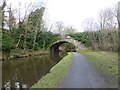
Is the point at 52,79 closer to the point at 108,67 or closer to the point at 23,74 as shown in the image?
the point at 23,74

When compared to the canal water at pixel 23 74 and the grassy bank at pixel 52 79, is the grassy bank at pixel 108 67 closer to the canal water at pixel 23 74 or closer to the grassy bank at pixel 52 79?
the grassy bank at pixel 52 79

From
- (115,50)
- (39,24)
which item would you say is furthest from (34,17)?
(115,50)

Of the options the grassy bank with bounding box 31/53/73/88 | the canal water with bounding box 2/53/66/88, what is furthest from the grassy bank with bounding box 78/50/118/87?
the canal water with bounding box 2/53/66/88

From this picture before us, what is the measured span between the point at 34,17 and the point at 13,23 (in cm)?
550

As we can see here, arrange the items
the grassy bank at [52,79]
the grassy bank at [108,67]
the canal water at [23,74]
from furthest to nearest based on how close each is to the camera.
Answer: the canal water at [23,74] < the grassy bank at [108,67] < the grassy bank at [52,79]

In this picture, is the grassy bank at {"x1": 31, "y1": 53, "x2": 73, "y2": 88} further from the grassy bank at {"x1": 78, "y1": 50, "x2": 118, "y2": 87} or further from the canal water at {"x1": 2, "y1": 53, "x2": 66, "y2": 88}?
the grassy bank at {"x1": 78, "y1": 50, "x2": 118, "y2": 87}

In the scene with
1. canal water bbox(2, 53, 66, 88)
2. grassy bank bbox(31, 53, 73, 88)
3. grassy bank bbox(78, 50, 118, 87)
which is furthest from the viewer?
canal water bbox(2, 53, 66, 88)

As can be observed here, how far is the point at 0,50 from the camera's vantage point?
17.4 meters

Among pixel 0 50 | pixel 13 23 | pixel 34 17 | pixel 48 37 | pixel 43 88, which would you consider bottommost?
pixel 43 88

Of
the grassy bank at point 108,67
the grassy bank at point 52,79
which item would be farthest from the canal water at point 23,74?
the grassy bank at point 108,67

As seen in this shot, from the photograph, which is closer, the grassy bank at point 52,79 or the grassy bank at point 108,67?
the grassy bank at point 52,79

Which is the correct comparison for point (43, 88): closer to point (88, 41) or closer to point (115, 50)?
point (115, 50)

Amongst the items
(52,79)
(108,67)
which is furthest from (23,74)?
(108,67)

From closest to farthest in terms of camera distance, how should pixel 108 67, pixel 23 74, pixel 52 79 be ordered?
pixel 52 79
pixel 108 67
pixel 23 74
